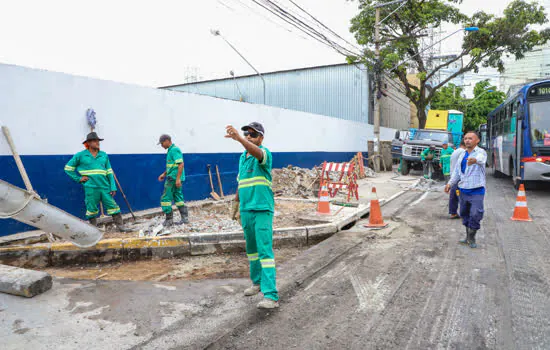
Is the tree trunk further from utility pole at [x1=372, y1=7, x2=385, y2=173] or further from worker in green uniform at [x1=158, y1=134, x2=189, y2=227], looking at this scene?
worker in green uniform at [x1=158, y1=134, x2=189, y2=227]

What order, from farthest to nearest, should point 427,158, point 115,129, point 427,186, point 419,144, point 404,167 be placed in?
point 404,167
point 419,144
point 427,158
point 427,186
point 115,129

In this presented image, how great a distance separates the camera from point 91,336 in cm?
305

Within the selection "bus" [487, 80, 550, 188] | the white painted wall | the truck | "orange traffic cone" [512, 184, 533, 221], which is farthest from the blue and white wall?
the truck

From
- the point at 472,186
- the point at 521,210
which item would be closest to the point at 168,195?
the point at 472,186

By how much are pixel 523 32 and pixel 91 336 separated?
25.4 metres

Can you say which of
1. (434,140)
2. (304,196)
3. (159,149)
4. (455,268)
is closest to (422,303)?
(455,268)

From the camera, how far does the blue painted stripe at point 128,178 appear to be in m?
6.03

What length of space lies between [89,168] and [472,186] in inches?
243

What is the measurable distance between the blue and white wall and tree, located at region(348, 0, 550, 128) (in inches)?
497

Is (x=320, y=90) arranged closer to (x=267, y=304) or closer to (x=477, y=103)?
(x=267, y=304)

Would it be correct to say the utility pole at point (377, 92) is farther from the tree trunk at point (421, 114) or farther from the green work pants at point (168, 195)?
the green work pants at point (168, 195)

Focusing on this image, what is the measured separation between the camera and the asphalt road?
9.68 ft

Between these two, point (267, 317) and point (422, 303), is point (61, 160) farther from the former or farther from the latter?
point (422, 303)

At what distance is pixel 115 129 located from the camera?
759cm
